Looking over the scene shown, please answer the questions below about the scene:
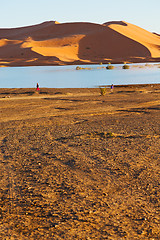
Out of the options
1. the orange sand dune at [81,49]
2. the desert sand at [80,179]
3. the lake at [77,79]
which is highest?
the orange sand dune at [81,49]

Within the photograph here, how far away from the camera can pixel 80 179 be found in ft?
24.3

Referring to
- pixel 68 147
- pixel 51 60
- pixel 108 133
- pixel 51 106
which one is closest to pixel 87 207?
pixel 68 147

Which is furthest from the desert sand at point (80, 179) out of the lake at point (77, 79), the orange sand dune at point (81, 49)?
the orange sand dune at point (81, 49)

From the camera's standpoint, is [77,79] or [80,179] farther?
[77,79]

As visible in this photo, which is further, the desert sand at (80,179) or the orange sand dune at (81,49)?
the orange sand dune at (81,49)

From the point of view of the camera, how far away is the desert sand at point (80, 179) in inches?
212

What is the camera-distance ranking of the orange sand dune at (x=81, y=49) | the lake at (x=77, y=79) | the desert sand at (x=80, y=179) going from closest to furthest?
the desert sand at (x=80, y=179) < the lake at (x=77, y=79) < the orange sand dune at (x=81, y=49)

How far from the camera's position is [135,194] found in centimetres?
655

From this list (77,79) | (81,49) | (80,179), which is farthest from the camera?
(81,49)

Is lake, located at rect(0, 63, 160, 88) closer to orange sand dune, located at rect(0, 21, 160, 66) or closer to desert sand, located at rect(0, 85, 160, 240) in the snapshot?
desert sand, located at rect(0, 85, 160, 240)

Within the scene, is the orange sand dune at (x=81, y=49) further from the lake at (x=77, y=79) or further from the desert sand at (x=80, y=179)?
the desert sand at (x=80, y=179)

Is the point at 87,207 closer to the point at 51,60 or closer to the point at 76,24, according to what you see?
the point at 51,60

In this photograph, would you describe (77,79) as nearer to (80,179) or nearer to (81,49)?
(80,179)

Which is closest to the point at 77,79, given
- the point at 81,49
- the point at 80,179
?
the point at 80,179
